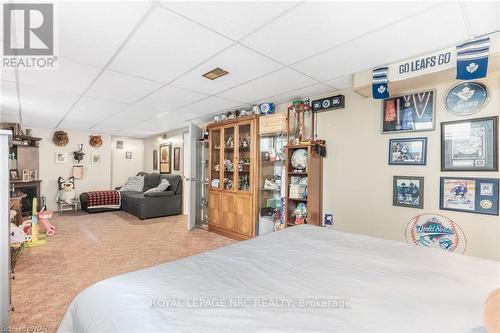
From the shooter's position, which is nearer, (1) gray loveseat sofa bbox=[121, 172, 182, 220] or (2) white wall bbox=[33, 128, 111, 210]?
(1) gray loveseat sofa bbox=[121, 172, 182, 220]

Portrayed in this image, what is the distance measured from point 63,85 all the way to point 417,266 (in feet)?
12.9

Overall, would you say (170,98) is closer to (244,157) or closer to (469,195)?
(244,157)

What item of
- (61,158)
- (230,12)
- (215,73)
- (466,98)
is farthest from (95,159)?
(466,98)

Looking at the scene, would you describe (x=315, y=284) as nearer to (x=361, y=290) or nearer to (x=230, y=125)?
(x=361, y=290)

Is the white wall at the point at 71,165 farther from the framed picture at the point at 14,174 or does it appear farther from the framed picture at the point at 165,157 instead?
the framed picture at the point at 165,157

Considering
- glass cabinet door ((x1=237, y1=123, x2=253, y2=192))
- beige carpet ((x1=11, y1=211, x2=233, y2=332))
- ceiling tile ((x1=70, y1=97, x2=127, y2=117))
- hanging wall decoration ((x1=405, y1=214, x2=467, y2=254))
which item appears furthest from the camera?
glass cabinet door ((x1=237, y1=123, x2=253, y2=192))

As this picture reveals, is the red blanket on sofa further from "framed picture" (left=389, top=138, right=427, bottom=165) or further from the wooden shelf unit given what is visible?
"framed picture" (left=389, top=138, right=427, bottom=165)

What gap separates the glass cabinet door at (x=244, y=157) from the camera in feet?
13.6

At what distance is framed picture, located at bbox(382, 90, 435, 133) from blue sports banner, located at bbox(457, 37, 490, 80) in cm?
55

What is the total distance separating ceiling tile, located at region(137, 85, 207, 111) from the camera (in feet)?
10.5

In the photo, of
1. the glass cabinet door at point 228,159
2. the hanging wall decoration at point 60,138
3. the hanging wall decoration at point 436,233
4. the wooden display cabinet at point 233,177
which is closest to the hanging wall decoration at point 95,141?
the hanging wall decoration at point 60,138

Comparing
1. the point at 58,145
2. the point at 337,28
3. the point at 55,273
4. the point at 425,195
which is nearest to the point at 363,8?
the point at 337,28

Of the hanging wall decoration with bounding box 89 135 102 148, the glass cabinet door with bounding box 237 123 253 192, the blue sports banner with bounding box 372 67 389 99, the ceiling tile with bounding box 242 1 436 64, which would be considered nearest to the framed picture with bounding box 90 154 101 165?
the hanging wall decoration with bounding box 89 135 102 148

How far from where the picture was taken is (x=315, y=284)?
1.13 metres
